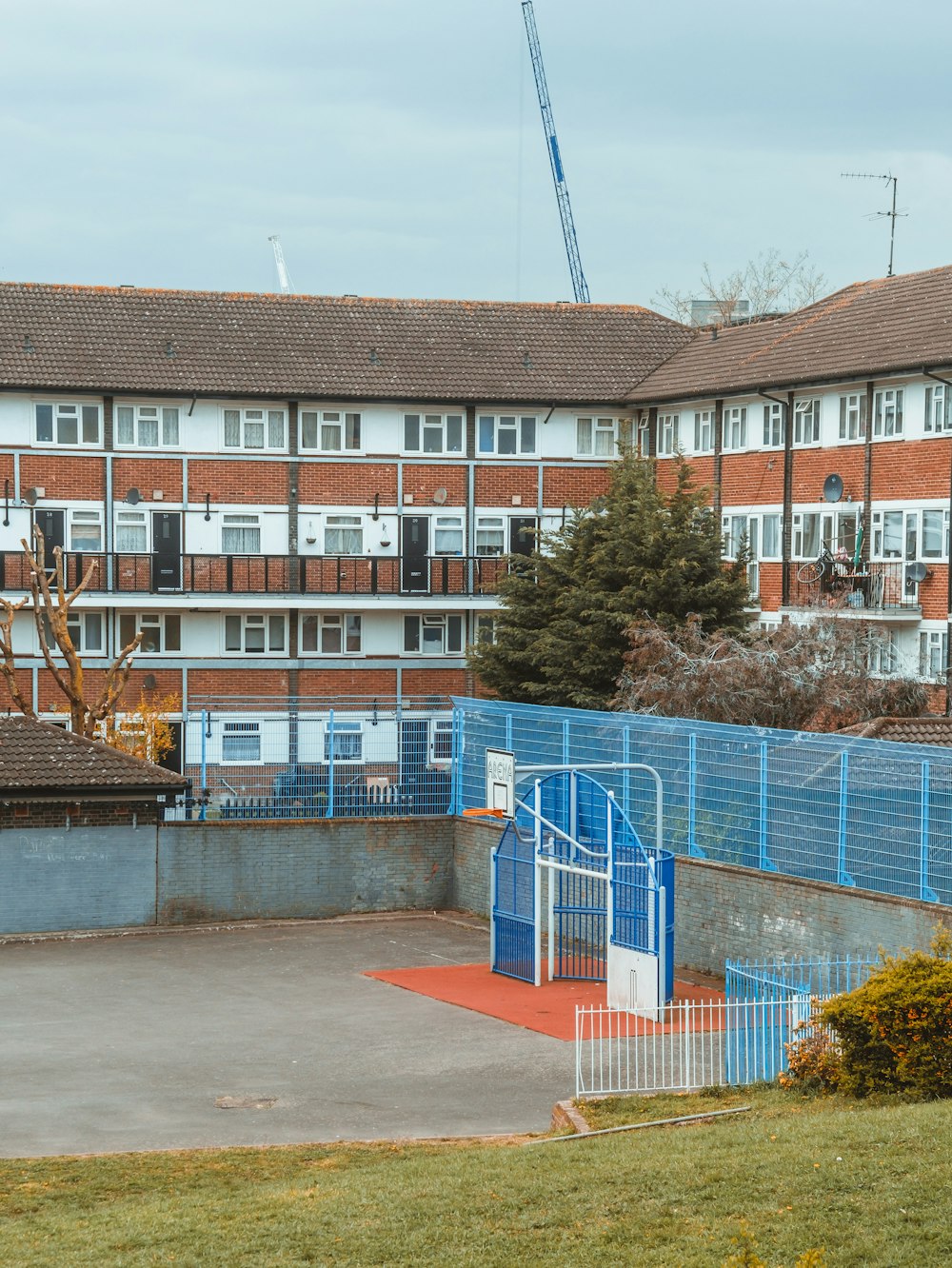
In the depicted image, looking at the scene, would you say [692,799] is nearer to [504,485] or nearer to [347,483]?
[347,483]

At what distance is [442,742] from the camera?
29734mm

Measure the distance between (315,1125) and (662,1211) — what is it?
19.2 feet

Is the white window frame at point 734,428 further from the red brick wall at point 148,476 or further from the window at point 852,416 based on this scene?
the red brick wall at point 148,476

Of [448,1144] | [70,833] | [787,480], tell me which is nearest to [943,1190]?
[448,1144]

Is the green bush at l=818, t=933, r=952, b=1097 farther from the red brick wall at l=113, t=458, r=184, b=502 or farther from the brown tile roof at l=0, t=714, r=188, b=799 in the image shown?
the red brick wall at l=113, t=458, r=184, b=502

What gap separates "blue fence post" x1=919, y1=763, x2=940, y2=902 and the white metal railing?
3.31 metres

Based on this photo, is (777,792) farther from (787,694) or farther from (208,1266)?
(208,1266)

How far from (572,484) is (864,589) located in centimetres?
1027

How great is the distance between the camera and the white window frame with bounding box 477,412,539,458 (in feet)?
144

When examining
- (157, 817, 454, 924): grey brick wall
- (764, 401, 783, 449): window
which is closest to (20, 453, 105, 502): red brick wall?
(764, 401, 783, 449): window

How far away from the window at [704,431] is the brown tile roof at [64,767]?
18496mm

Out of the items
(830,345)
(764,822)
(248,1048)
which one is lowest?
(248,1048)

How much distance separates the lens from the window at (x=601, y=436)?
4422 cm

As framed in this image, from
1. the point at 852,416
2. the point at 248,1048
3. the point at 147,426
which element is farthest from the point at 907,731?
the point at 147,426
